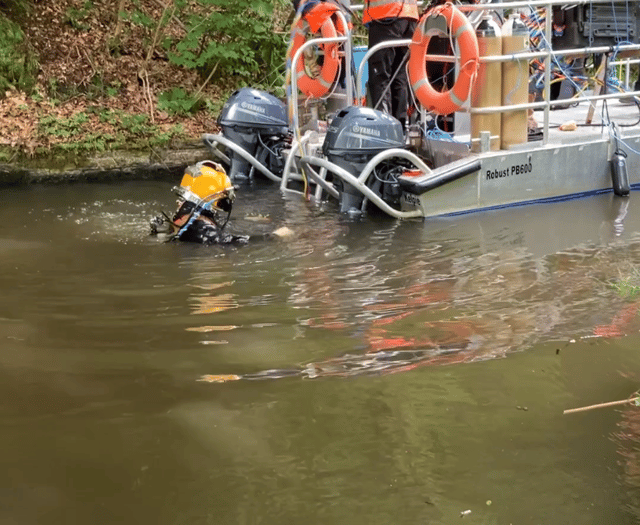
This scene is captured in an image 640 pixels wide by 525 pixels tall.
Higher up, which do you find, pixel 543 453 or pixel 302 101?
pixel 302 101

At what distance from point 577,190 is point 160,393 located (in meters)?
5.89

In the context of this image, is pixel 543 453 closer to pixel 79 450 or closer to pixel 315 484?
pixel 315 484

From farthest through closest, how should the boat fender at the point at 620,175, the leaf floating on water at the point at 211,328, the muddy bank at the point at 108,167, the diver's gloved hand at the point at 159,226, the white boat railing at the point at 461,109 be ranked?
1. the muddy bank at the point at 108,167
2. the boat fender at the point at 620,175
3. the white boat railing at the point at 461,109
4. the diver's gloved hand at the point at 159,226
5. the leaf floating on water at the point at 211,328

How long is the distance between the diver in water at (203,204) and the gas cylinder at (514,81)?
9.17 ft

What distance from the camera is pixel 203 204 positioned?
697 centimetres

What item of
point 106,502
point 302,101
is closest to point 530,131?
point 302,101

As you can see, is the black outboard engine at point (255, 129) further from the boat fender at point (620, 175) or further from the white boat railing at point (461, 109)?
the boat fender at point (620, 175)

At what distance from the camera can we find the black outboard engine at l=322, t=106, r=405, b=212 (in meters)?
8.16

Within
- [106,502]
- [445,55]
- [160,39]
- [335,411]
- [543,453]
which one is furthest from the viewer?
[160,39]

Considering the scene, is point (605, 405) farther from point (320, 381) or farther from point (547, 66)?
point (547, 66)

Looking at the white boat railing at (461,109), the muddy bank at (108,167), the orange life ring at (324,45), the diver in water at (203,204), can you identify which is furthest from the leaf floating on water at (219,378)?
the muddy bank at (108,167)

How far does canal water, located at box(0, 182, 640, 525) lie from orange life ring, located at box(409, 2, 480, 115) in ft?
5.23

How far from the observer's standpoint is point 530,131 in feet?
30.6

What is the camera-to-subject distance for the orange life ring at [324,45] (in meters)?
9.81
